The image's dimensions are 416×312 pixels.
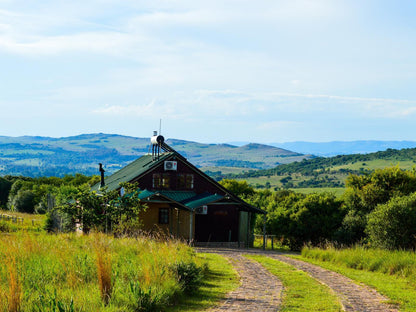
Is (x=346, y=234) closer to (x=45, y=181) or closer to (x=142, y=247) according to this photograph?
(x=142, y=247)

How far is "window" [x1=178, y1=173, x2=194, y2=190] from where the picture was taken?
36469 mm

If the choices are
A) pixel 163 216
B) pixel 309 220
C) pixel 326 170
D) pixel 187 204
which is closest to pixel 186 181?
pixel 163 216

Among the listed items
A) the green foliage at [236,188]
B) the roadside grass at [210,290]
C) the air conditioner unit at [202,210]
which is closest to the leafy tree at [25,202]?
the green foliage at [236,188]

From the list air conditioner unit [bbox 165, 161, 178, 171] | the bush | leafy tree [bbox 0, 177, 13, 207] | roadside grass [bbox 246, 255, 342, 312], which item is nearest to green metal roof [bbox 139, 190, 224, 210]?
air conditioner unit [bbox 165, 161, 178, 171]

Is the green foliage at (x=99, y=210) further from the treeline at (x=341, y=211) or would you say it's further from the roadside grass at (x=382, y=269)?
the treeline at (x=341, y=211)

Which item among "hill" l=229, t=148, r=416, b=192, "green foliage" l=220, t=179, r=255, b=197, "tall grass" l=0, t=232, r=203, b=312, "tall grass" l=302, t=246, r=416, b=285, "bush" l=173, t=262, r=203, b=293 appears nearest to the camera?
"tall grass" l=0, t=232, r=203, b=312

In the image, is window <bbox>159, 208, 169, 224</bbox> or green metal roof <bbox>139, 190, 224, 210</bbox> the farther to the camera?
window <bbox>159, 208, 169, 224</bbox>

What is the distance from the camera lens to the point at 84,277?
10.4 metres

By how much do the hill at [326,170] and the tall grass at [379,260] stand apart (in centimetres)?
10669

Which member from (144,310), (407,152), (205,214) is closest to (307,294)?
(144,310)

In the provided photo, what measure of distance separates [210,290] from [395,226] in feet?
40.2

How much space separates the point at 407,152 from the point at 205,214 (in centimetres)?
12531

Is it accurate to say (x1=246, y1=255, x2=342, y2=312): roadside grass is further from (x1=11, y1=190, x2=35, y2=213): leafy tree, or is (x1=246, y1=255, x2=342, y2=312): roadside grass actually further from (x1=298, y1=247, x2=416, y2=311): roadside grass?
(x1=11, y1=190, x2=35, y2=213): leafy tree

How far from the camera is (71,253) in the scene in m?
12.2
